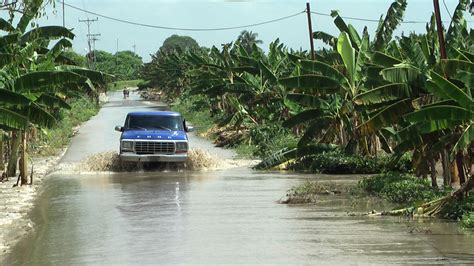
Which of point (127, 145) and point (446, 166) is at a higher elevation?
point (127, 145)

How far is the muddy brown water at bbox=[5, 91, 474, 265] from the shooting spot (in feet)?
32.8

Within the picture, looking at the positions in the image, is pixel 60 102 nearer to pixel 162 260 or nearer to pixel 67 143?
pixel 162 260

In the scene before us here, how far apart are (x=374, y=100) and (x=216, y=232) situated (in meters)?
5.50

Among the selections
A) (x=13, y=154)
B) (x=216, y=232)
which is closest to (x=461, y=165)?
(x=216, y=232)

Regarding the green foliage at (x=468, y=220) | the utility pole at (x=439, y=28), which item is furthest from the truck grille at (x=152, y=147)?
the green foliage at (x=468, y=220)

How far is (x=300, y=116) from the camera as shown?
22984 millimetres

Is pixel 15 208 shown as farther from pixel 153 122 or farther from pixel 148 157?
pixel 153 122

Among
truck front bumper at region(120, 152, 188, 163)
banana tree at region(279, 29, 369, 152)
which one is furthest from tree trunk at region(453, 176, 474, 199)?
truck front bumper at region(120, 152, 188, 163)

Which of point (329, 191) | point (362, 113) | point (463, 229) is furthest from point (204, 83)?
point (463, 229)

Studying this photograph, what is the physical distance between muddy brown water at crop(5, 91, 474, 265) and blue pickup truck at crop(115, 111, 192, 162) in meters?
4.27

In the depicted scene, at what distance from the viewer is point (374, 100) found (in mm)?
15914

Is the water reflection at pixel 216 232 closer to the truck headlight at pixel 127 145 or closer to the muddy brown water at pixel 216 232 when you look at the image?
the muddy brown water at pixel 216 232

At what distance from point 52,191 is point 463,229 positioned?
11688 mm

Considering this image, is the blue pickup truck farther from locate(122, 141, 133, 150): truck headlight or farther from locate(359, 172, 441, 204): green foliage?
locate(359, 172, 441, 204): green foliage
